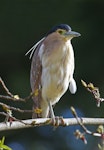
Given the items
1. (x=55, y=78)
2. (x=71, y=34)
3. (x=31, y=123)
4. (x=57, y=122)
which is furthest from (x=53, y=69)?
(x=31, y=123)

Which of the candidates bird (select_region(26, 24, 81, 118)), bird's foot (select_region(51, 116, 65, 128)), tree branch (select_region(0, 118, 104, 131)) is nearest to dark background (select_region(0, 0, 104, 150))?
bird (select_region(26, 24, 81, 118))

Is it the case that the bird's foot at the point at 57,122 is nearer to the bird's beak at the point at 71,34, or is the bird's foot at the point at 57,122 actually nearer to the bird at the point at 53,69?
the bird at the point at 53,69

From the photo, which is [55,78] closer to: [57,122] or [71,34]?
[71,34]

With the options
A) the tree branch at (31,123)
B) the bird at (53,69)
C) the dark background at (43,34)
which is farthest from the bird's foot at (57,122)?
the dark background at (43,34)

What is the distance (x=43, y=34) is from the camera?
519 centimetres

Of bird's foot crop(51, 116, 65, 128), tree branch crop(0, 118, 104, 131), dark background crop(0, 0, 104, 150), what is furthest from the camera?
dark background crop(0, 0, 104, 150)

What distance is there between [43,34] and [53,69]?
6.70 feet

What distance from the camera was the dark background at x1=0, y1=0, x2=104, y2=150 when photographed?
203 inches

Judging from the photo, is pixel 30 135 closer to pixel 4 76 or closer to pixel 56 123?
pixel 4 76

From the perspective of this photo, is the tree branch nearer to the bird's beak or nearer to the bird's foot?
the bird's foot

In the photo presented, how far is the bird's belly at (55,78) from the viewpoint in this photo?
10.4 ft

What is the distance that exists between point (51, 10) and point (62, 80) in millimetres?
2078

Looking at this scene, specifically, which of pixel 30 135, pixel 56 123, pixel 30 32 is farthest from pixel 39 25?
pixel 56 123

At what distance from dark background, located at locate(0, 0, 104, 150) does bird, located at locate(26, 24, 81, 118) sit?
1733 mm
